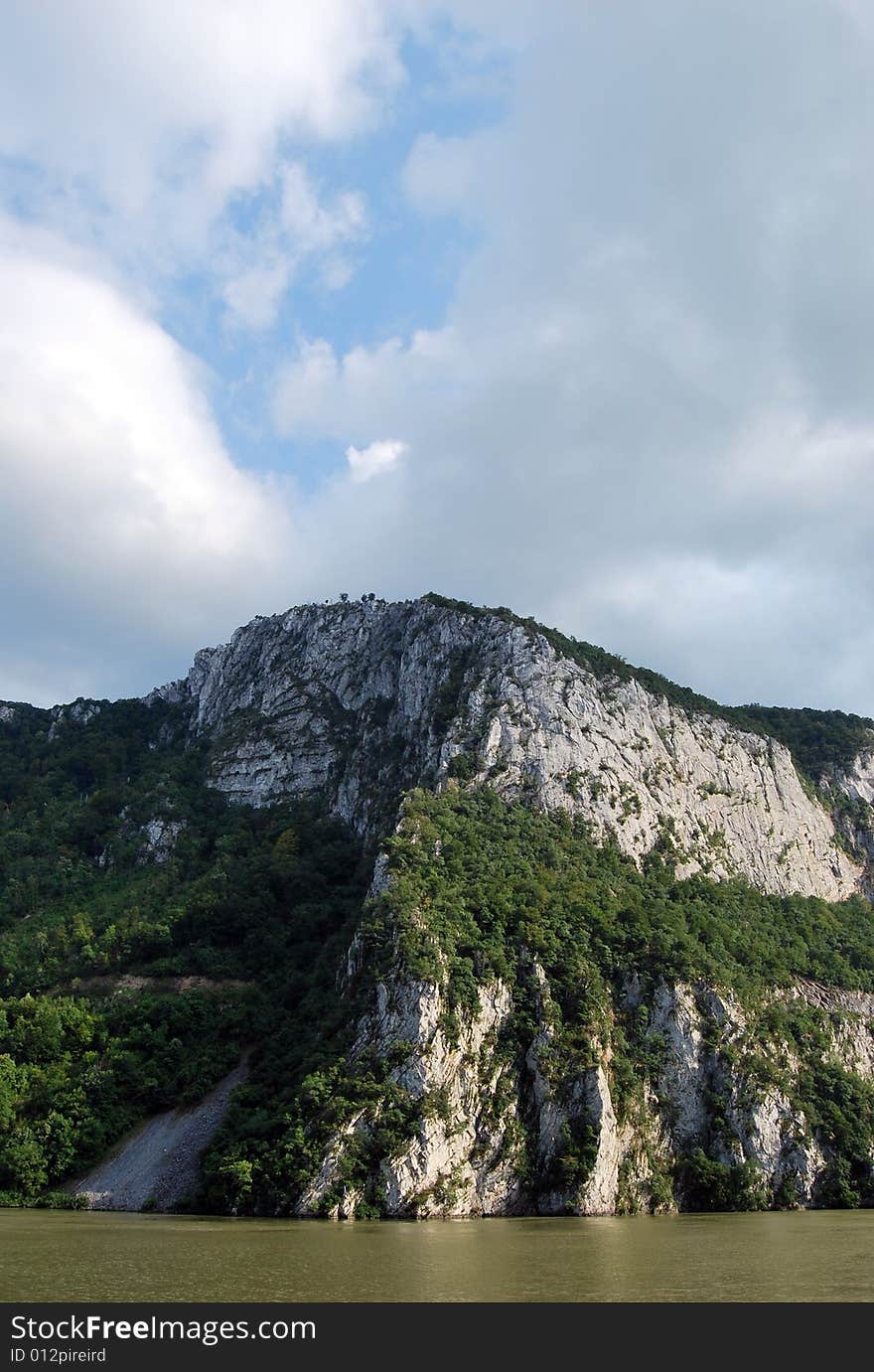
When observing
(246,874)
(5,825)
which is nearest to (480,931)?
(246,874)

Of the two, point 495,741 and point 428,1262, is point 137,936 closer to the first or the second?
point 495,741

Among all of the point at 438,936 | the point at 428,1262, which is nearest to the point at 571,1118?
the point at 438,936

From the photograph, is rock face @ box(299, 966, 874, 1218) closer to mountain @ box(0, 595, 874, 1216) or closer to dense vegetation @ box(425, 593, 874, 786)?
mountain @ box(0, 595, 874, 1216)

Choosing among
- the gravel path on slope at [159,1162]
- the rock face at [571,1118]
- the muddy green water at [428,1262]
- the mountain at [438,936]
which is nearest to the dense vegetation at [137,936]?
the mountain at [438,936]

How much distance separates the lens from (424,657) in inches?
5064

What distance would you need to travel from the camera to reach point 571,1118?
6519 cm

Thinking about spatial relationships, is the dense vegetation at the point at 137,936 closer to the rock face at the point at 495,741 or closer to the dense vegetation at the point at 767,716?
the rock face at the point at 495,741

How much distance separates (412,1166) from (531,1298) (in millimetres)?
35598

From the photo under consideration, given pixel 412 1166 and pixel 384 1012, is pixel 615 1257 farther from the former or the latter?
pixel 384 1012

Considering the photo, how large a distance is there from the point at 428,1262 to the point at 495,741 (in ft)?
243

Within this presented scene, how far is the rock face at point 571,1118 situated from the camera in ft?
202

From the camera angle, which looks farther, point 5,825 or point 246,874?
point 5,825

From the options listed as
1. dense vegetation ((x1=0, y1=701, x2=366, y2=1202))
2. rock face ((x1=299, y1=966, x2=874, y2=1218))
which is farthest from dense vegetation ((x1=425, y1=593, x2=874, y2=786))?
rock face ((x1=299, y1=966, x2=874, y2=1218))
